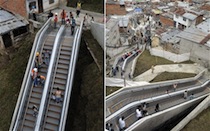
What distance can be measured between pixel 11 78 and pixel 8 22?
4501 millimetres

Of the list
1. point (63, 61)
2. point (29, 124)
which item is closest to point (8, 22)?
point (63, 61)

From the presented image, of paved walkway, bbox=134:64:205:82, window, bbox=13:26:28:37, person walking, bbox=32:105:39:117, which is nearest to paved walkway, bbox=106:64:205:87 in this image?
paved walkway, bbox=134:64:205:82

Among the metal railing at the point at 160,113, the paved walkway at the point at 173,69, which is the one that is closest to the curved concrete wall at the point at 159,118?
the metal railing at the point at 160,113

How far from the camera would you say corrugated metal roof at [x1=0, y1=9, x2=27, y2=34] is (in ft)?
57.9

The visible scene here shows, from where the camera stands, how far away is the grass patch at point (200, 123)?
45.1ft

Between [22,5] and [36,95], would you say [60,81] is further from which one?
[22,5]

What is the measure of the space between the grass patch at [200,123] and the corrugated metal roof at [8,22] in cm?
1221

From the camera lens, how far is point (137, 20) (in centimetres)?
4228

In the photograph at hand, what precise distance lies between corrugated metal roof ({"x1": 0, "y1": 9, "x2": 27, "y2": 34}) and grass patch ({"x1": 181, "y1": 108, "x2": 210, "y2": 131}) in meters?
12.2

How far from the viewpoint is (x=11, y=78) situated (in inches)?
621

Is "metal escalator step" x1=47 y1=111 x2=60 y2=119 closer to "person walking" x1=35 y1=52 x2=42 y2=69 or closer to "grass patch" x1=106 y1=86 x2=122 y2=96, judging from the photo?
"person walking" x1=35 y1=52 x2=42 y2=69

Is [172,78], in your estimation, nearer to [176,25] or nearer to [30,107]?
[30,107]

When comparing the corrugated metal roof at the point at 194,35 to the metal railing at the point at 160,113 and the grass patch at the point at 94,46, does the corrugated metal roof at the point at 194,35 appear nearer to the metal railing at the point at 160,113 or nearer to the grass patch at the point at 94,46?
the metal railing at the point at 160,113

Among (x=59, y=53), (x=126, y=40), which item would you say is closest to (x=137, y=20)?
(x=126, y=40)
